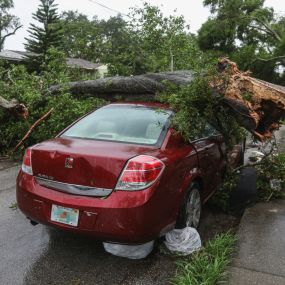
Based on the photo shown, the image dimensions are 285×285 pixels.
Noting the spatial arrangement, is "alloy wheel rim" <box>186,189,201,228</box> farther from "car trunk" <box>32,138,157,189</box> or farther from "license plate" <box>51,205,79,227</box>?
"license plate" <box>51,205,79,227</box>

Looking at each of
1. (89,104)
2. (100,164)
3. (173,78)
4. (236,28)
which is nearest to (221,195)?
(173,78)

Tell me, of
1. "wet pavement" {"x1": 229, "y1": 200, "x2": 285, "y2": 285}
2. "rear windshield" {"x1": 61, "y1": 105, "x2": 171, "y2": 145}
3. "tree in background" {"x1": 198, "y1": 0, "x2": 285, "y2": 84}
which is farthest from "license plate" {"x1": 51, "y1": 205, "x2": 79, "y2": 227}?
"tree in background" {"x1": 198, "y1": 0, "x2": 285, "y2": 84}

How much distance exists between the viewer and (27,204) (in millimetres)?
3738

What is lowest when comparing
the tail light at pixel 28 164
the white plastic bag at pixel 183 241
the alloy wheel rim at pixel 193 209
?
the white plastic bag at pixel 183 241

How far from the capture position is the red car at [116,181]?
3.35 metres

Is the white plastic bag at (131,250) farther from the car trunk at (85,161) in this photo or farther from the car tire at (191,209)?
the car trunk at (85,161)

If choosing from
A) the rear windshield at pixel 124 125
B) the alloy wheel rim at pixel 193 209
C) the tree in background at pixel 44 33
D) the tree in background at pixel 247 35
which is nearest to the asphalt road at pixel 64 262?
the alloy wheel rim at pixel 193 209

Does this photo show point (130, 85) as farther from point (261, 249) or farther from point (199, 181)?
point (261, 249)

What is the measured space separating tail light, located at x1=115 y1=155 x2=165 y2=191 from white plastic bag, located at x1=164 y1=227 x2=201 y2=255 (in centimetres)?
Answer: 81

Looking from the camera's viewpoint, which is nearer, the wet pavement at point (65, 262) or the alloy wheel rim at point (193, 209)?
the wet pavement at point (65, 262)

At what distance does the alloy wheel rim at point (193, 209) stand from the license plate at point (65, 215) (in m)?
1.24

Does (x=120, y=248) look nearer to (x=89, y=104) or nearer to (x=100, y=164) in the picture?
(x=100, y=164)

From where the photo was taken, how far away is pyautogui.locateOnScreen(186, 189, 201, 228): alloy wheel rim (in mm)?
4152

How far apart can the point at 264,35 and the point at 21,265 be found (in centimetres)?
3062
